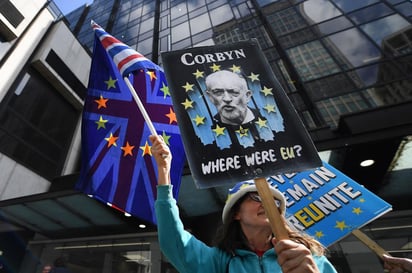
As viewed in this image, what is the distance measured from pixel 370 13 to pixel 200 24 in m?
9.34

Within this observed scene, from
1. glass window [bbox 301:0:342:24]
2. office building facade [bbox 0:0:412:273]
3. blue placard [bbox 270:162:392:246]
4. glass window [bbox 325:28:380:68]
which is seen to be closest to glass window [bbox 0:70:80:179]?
office building facade [bbox 0:0:412:273]

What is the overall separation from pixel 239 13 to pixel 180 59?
1527cm

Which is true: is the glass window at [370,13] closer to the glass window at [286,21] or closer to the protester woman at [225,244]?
the glass window at [286,21]

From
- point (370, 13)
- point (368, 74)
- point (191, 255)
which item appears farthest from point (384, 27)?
point (191, 255)

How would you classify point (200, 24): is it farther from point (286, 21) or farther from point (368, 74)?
point (368, 74)

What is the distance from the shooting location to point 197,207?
7.81m

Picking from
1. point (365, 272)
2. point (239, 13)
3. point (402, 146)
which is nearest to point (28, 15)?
point (239, 13)

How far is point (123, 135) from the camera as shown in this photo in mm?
3523

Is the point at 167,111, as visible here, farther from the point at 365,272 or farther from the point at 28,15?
the point at 28,15

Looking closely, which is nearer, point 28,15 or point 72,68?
point 28,15

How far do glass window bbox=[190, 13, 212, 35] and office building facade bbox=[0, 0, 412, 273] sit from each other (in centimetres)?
16

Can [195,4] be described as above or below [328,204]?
above

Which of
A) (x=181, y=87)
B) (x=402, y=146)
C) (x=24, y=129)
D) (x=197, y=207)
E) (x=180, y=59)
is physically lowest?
(x=181, y=87)

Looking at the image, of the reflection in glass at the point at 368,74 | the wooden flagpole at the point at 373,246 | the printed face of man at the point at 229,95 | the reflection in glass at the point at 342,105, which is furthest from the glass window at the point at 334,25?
the wooden flagpole at the point at 373,246
